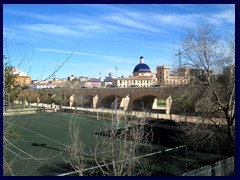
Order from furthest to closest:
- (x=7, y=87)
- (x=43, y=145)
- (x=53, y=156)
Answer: (x=43, y=145) < (x=53, y=156) < (x=7, y=87)

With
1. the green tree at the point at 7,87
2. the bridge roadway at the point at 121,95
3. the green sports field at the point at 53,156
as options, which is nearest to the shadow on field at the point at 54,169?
the green sports field at the point at 53,156

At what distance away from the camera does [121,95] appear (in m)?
31.9

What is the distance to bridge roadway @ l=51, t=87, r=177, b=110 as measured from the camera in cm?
2673

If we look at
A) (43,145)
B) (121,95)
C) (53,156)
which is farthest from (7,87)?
(121,95)

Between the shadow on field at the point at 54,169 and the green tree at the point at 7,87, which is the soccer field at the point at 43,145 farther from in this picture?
the green tree at the point at 7,87

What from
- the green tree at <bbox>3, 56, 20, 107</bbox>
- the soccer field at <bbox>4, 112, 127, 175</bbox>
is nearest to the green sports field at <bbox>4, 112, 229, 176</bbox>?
the soccer field at <bbox>4, 112, 127, 175</bbox>

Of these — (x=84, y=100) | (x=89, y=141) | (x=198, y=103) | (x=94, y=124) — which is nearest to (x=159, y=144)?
(x=89, y=141)

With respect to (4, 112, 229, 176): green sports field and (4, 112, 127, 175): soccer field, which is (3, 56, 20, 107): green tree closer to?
(4, 112, 229, 176): green sports field

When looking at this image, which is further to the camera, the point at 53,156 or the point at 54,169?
the point at 54,169

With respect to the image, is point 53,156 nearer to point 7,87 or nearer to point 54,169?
point 7,87

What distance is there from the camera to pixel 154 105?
1328 inches
